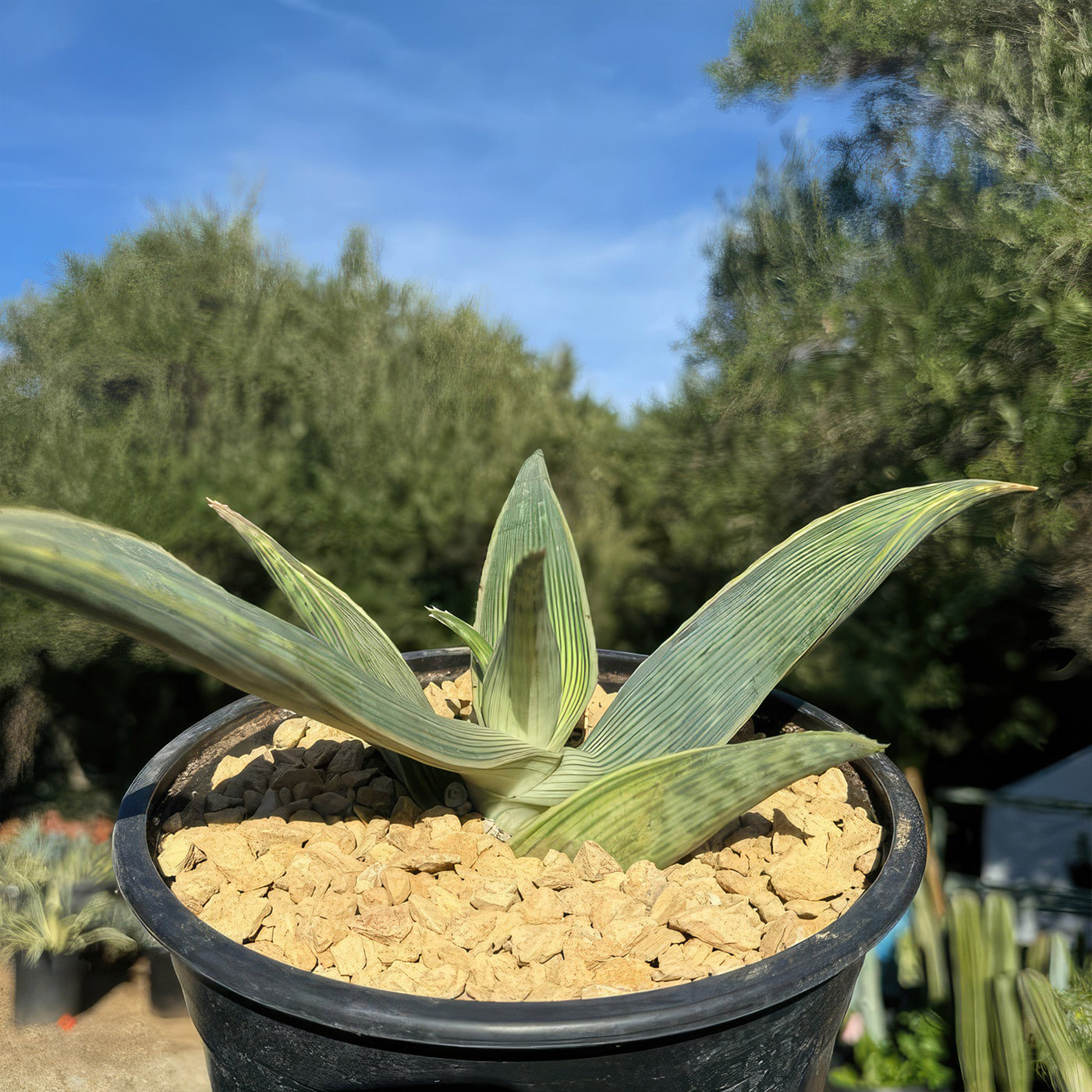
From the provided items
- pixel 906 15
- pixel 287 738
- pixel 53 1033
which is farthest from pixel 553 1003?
pixel 53 1033

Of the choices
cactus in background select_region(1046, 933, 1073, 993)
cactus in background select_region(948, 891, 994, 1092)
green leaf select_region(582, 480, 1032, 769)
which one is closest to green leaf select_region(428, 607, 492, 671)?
green leaf select_region(582, 480, 1032, 769)

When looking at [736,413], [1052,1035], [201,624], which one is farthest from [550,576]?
[1052,1035]

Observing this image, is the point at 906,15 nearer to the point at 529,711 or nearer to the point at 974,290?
the point at 974,290

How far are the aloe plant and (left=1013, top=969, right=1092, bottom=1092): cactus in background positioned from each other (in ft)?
2.91

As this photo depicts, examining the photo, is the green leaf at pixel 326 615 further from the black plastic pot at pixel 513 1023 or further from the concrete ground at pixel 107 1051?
the concrete ground at pixel 107 1051

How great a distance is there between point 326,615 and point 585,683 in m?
0.23

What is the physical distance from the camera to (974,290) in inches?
34.4

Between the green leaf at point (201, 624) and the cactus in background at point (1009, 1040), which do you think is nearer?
the green leaf at point (201, 624)

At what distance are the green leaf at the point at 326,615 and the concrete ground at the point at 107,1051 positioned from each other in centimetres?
129

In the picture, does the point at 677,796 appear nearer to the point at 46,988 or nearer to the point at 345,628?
the point at 345,628

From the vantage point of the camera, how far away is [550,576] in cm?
75

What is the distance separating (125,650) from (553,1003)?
1.30 meters

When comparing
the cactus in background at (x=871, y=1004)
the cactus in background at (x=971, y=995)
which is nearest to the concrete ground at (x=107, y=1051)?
the cactus in background at (x=871, y=1004)

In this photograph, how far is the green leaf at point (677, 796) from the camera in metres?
0.54
